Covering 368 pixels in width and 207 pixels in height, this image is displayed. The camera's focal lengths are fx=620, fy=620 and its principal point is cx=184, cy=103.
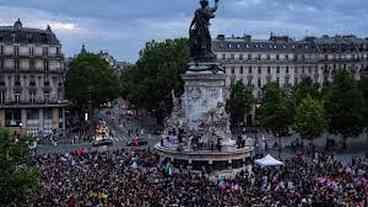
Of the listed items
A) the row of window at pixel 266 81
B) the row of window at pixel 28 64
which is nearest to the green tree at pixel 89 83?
the row of window at pixel 28 64

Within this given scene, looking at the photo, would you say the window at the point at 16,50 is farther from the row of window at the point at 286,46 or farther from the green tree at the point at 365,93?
the green tree at the point at 365,93

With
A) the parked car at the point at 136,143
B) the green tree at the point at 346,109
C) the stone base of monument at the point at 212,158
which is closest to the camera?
the stone base of monument at the point at 212,158

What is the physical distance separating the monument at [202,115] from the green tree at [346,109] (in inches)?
797

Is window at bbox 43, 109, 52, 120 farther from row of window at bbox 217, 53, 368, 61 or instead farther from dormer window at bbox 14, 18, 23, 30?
row of window at bbox 217, 53, 368, 61

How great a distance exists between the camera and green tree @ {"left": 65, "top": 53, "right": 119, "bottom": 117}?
3851 inches

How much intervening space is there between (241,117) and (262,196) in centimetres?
5925

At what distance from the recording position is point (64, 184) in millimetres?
39219

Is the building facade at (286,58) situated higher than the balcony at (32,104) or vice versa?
the building facade at (286,58)

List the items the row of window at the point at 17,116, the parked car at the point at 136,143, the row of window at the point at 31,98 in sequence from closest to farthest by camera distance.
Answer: the parked car at the point at 136,143 < the row of window at the point at 31,98 < the row of window at the point at 17,116

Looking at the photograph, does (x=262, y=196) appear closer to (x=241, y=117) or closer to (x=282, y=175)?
(x=282, y=175)

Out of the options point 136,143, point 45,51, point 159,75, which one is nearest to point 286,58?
point 159,75

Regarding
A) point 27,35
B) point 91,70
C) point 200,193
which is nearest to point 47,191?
point 200,193

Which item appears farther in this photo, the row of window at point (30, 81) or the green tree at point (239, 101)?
the green tree at point (239, 101)

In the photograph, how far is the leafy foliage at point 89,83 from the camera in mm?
97812
